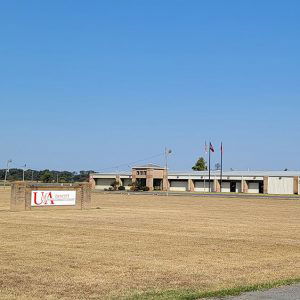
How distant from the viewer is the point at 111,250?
17766 mm

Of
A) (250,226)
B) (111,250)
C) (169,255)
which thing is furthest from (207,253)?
(250,226)

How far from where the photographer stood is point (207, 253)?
693 inches

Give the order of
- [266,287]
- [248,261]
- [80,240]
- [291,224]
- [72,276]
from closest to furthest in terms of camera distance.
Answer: [266,287], [72,276], [248,261], [80,240], [291,224]

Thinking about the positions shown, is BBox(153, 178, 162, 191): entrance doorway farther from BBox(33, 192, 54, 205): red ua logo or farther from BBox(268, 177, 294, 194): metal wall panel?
BBox(33, 192, 54, 205): red ua logo

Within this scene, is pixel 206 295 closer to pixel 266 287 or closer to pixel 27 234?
pixel 266 287

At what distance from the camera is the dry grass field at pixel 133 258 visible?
12.0 metres

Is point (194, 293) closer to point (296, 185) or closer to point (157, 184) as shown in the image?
point (296, 185)

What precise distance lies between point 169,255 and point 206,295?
656 centimetres

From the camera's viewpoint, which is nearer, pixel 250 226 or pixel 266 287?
pixel 266 287

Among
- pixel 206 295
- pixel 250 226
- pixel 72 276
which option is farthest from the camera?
pixel 250 226

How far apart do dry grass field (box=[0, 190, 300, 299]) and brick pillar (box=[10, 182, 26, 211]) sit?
35.2 ft

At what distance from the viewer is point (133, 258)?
635 inches

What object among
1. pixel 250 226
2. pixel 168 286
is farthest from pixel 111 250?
pixel 250 226

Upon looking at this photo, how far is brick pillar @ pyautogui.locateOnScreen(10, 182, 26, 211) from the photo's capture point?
37.5 meters
